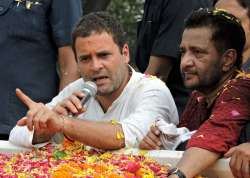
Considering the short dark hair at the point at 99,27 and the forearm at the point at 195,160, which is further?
the short dark hair at the point at 99,27

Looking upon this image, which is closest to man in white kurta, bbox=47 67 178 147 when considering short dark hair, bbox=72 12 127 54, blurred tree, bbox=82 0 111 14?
short dark hair, bbox=72 12 127 54

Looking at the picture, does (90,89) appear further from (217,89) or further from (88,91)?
(217,89)

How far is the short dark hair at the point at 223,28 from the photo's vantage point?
380 centimetres

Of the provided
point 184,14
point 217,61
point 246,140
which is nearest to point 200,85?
point 217,61

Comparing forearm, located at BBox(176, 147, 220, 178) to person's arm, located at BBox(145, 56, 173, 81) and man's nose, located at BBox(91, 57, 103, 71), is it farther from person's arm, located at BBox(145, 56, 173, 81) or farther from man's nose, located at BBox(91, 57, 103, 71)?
person's arm, located at BBox(145, 56, 173, 81)

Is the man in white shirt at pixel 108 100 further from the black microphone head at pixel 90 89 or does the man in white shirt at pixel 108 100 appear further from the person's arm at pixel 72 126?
the black microphone head at pixel 90 89

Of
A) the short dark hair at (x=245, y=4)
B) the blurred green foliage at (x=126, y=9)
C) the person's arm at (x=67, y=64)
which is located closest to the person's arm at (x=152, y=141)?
the short dark hair at (x=245, y=4)

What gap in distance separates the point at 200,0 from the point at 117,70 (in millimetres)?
1054

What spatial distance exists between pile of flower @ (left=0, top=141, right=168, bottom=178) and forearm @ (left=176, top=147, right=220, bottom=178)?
98mm

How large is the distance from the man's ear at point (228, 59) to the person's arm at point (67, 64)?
4.22 feet

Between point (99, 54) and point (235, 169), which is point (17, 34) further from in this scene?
point (235, 169)

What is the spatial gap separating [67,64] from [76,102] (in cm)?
132

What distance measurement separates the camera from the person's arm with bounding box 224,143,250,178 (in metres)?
3.21

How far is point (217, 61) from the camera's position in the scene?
3.77m
